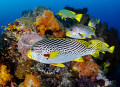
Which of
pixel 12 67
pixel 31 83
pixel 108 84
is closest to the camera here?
pixel 31 83

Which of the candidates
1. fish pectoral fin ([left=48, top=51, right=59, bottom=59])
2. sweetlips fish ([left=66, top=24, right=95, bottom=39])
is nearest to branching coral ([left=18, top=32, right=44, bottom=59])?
sweetlips fish ([left=66, top=24, right=95, bottom=39])

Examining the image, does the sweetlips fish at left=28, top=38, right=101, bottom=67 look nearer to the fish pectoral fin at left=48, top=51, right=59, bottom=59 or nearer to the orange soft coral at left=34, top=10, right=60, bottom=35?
the fish pectoral fin at left=48, top=51, right=59, bottom=59

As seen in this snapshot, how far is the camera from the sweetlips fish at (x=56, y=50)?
221 centimetres

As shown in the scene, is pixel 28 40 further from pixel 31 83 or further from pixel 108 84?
pixel 108 84

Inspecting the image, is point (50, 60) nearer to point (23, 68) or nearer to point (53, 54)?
point (53, 54)

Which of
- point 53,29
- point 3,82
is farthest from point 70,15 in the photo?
point 3,82

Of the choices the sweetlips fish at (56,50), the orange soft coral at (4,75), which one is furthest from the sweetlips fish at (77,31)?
the orange soft coral at (4,75)

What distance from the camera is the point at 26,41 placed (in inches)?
170

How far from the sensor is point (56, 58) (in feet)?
7.32

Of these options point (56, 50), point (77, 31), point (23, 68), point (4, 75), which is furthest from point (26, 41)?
point (56, 50)

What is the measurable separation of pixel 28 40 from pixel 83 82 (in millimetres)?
2759

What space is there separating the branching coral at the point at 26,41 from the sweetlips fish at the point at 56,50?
1983mm

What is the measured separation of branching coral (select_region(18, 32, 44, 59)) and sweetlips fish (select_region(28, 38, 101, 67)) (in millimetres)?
1983

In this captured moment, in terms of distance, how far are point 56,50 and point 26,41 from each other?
2.47m
